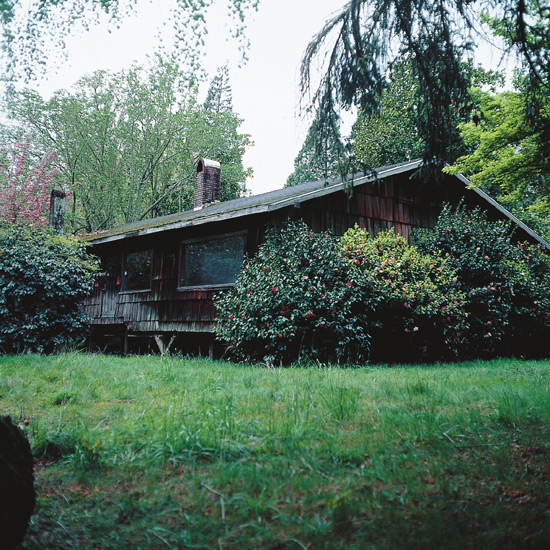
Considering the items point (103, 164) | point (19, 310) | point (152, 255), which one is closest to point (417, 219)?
point (152, 255)

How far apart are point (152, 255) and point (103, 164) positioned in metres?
18.6

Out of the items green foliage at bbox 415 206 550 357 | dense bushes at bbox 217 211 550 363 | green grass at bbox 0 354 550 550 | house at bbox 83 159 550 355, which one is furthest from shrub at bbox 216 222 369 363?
green grass at bbox 0 354 550 550

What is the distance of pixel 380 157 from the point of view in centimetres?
2502

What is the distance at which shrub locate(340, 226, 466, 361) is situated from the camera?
10445 mm

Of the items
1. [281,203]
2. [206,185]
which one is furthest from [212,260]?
[206,185]

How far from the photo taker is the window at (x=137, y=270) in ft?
51.3

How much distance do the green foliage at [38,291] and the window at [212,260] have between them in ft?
9.10

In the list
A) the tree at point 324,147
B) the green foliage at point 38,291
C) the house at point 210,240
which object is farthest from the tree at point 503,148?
the green foliage at point 38,291

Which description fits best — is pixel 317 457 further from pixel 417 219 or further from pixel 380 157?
pixel 380 157

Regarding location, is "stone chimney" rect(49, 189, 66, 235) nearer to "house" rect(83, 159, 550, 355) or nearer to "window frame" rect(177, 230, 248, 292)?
"house" rect(83, 159, 550, 355)

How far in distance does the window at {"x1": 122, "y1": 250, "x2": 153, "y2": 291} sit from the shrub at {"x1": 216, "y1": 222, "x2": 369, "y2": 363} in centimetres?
571

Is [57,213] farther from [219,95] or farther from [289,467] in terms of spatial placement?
[219,95]

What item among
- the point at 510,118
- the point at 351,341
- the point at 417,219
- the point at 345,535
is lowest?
the point at 345,535

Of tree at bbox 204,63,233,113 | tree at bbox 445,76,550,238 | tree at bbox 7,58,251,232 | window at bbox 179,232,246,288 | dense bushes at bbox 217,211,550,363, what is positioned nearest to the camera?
dense bushes at bbox 217,211,550,363
